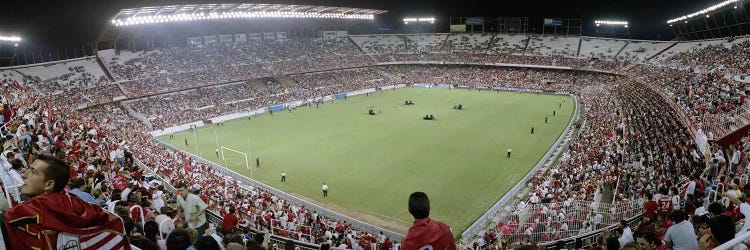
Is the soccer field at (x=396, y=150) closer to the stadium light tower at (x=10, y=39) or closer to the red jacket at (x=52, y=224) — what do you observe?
the red jacket at (x=52, y=224)

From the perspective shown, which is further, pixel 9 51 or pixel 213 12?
pixel 213 12

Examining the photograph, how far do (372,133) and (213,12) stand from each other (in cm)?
2847

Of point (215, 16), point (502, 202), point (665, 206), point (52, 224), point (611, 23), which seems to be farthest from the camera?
point (611, 23)

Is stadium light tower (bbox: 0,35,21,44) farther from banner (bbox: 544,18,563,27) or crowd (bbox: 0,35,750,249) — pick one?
banner (bbox: 544,18,563,27)

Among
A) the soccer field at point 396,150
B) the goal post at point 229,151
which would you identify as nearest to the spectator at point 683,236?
the soccer field at point 396,150

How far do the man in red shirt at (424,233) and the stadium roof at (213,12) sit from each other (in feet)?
147

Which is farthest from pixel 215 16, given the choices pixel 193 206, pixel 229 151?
pixel 193 206

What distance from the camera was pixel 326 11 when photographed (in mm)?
64000

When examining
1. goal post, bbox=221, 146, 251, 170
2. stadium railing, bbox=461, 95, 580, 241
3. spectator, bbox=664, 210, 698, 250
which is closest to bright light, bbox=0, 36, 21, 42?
goal post, bbox=221, 146, 251, 170

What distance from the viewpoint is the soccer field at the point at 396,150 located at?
73.5ft

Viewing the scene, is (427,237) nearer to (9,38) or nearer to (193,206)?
(193,206)

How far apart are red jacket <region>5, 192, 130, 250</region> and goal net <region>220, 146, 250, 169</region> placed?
87.3 feet

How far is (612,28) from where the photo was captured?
244 ft

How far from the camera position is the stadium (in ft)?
23.7
